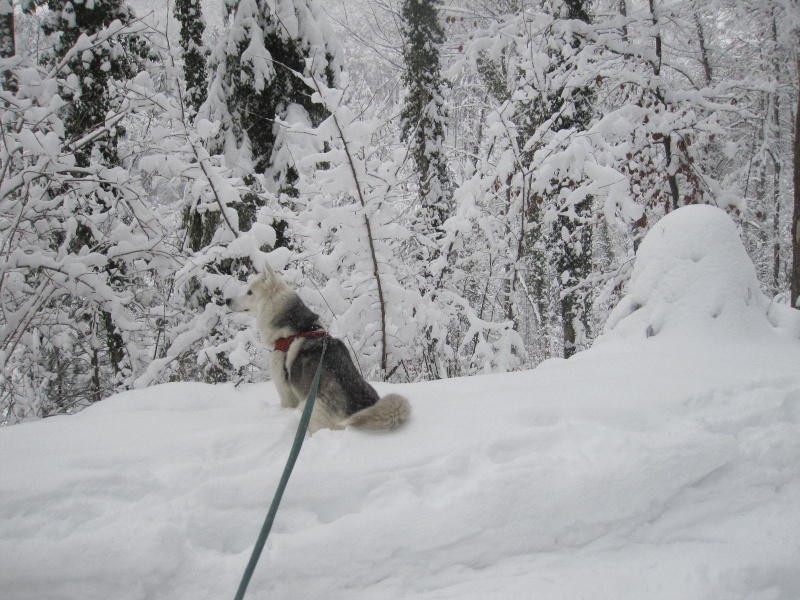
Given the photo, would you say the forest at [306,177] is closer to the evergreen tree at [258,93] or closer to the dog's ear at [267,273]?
the evergreen tree at [258,93]

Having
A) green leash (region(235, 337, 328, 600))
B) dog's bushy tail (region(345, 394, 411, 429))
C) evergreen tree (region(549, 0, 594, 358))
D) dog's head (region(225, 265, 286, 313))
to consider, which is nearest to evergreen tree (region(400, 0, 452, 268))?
evergreen tree (region(549, 0, 594, 358))

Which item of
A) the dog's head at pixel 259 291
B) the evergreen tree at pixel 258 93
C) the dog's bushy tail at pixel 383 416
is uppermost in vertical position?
the evergreen tree at pixel 258 93

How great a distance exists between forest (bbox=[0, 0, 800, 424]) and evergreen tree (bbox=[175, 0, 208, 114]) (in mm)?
53

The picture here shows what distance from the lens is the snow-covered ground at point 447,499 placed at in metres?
1.87

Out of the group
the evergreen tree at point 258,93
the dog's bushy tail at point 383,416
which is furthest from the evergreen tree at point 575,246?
the dog's bushy tail at point 383,416

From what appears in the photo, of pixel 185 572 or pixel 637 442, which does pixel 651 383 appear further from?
pixel 185 572

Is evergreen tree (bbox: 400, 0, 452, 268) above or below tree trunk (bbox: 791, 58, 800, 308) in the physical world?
above

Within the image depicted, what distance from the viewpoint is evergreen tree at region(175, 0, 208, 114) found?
878 cm

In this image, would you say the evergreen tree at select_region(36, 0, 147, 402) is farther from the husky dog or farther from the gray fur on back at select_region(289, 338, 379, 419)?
the gray fur on back at select_region(289, 338, 379, 419)

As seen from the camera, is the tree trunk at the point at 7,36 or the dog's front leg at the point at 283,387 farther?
the tree trunk at the point at 7,36

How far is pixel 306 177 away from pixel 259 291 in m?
3.68

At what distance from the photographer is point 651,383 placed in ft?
9.89

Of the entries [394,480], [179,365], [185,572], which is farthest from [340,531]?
[179,365]

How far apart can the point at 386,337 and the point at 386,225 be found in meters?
1.51
